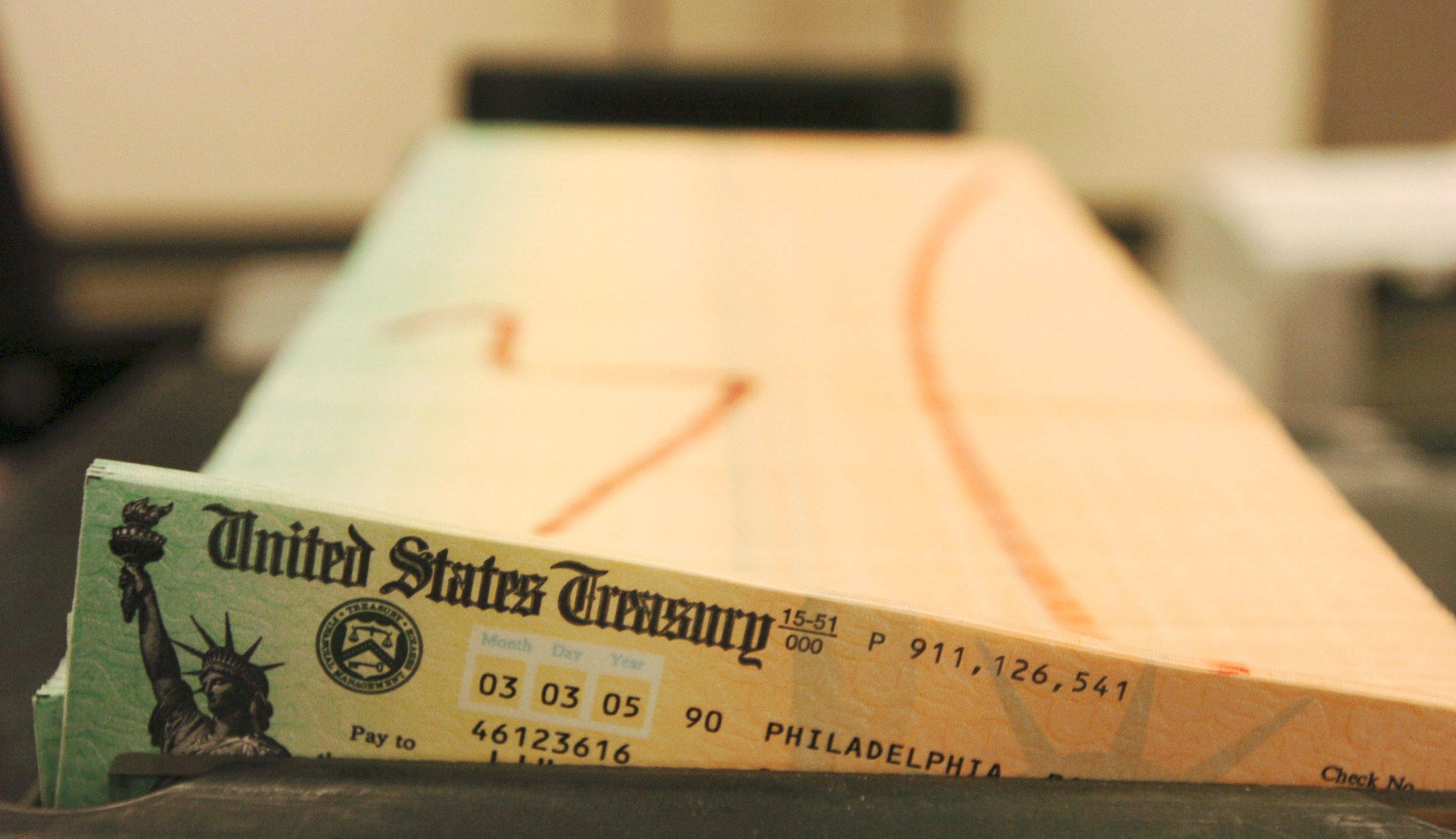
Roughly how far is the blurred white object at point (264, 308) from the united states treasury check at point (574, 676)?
2.72 feet

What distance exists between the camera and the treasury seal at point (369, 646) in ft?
0.99

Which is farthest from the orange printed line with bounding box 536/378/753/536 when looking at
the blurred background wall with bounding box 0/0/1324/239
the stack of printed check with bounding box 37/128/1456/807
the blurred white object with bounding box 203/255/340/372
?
the blurred background wall with bounding box 0/0/1324/239

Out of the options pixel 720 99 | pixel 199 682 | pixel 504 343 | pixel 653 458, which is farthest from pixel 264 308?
pixel 199 682

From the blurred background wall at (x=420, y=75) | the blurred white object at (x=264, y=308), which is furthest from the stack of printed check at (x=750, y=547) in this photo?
the blurred background wall at (x=420, y=75)

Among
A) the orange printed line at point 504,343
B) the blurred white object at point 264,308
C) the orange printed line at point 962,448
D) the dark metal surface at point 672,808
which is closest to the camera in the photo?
the dark metal surface at point 672,808

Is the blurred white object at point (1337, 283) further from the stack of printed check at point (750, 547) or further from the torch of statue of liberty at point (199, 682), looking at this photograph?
the torch of statue of liberty at point (199, 682)

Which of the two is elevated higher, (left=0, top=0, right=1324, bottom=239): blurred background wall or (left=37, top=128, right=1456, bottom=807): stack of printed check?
(left=0, top=0, right=1324, bottom=239): blurred background wall

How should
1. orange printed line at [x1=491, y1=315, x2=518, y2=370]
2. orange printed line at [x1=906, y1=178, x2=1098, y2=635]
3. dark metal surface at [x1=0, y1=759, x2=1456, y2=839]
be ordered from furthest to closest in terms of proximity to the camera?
orange printed line at [x1=491, y1=315, x2=518, y2=370] → orange printed line at [x1=906, y1=178, x2=1098, y2=635] → dark metal surface at [x1=0, y1=759, x2=1456, y2=839]

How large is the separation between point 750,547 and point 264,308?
3.29 ft

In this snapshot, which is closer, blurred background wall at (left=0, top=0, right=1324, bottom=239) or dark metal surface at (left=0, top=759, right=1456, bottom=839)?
dark metal surface at (left=0, top=759, right=1456, bottom=839)

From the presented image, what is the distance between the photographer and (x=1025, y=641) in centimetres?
30

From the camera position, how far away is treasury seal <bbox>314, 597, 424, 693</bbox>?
303 millimetres

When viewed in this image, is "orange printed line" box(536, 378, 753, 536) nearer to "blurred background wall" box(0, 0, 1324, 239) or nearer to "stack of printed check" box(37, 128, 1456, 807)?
"stack of printed check" box(37, 128, 1456, 807)

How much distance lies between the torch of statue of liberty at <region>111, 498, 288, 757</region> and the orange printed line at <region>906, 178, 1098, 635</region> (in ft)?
0.86
